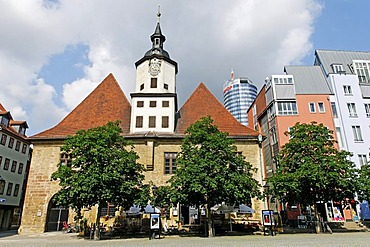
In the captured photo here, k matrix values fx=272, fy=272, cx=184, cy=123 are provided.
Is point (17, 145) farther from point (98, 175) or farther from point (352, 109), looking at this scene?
point (352, 109)

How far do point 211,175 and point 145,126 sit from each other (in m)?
11.6

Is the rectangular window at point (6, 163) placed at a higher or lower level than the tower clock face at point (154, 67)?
lower

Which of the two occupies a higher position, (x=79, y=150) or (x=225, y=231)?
(x=79, y=150)

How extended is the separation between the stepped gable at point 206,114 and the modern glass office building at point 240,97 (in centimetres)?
11734

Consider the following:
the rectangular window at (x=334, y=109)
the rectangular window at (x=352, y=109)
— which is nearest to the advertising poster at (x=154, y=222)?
the rectangular window at (x=334, y=109)

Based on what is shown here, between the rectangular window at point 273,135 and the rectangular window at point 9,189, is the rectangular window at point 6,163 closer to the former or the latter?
the rectangular window at point 9,189

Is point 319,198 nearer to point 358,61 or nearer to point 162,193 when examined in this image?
point 162,193

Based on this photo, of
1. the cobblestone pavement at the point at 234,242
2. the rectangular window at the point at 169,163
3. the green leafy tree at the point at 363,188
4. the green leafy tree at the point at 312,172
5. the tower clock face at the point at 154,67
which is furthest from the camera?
the tower clock face at the point at 154,67

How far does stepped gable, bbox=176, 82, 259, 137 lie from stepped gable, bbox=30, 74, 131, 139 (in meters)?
5.76

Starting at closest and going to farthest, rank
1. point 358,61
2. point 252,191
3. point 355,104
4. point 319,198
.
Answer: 1. point 252,191
2. point 319,198
3. point 355,104
4. point 358,61

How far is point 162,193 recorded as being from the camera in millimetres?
17359

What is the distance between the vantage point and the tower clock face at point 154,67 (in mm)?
28516

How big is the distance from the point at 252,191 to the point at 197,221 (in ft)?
25.5

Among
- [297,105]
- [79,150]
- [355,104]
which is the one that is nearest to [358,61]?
[355,104]
